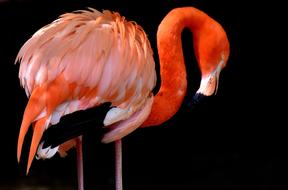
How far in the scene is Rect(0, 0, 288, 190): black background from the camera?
520 cm

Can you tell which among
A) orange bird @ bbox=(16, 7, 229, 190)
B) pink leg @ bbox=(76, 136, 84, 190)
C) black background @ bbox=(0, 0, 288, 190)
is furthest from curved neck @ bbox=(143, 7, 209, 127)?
black background @ bbox=(0, 0, 288, 190)

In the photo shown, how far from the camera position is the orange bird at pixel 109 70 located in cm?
337

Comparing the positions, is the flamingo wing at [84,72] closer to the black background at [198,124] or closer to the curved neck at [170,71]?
the curved neck at [170,71]

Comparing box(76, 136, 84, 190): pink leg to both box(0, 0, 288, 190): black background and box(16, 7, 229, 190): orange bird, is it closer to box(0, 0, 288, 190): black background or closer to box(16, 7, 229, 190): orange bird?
box(16, 7, 229, 190): orange bird

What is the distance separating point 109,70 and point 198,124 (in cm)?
237

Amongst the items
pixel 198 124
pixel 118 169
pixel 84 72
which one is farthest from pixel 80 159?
pixel 198 124

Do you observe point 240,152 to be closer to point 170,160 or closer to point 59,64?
point 170,160

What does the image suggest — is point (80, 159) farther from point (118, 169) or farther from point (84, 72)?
point (84, 72)

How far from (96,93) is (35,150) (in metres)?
0.36

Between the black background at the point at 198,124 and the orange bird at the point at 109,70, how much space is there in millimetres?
1319

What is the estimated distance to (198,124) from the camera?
574 cm

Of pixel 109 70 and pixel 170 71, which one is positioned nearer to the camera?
pixel 109 70

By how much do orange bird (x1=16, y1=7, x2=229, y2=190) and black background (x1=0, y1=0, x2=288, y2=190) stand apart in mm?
1319

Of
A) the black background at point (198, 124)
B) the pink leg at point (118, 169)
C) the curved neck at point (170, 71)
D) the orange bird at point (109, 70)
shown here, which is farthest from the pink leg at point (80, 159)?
the black background at point (198, 124)
